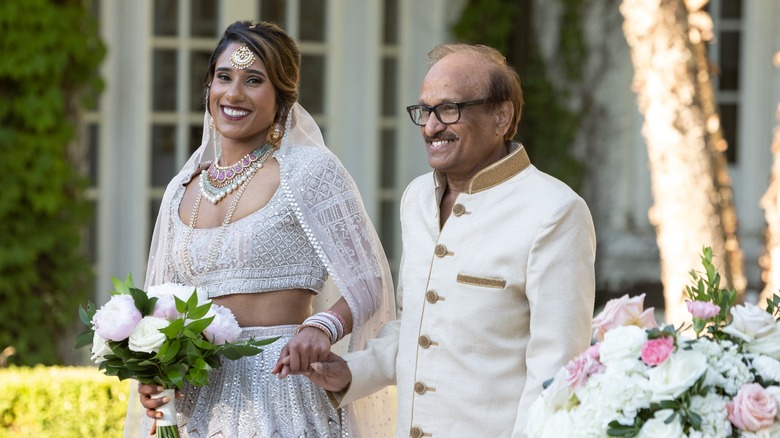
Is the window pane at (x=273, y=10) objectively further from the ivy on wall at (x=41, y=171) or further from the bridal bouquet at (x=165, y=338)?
the bridal bouquet at (x=165, y=338)

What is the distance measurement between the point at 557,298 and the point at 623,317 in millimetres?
155

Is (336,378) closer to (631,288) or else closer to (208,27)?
(208,27)

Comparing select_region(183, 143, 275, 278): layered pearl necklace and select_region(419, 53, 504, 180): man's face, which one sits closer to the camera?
select_region(419, 53, 504, 180): man's face

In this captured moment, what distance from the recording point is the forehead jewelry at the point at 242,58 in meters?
3.32

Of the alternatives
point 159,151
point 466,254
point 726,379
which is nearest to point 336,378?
point 466,254

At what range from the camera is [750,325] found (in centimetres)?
231

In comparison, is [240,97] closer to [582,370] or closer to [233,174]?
[233,174]

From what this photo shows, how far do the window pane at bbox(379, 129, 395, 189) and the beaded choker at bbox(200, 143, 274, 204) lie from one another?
14.7 ft

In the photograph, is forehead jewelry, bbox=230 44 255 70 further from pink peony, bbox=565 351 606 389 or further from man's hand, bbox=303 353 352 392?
pink peony, bbox=565 351 606 389

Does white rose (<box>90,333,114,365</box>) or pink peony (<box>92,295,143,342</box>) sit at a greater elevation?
pink peony (<box>92,295,143,342</box>)

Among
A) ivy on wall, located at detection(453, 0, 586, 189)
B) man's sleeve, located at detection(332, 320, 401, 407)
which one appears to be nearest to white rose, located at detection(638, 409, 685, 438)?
man's sleeve, located at detection(332, 320, 401, 407)

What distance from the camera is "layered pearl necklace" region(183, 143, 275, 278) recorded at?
3350 mm

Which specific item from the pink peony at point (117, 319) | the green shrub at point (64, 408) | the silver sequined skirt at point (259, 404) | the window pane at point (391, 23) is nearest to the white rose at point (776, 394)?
the silver sequined skirt at point (259, 404)

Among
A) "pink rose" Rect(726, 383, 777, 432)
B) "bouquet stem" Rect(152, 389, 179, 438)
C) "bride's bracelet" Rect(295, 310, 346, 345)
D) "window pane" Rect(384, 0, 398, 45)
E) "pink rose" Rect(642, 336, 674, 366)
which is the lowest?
"bouquet stem" Rect(152, 389, 179, 438)
